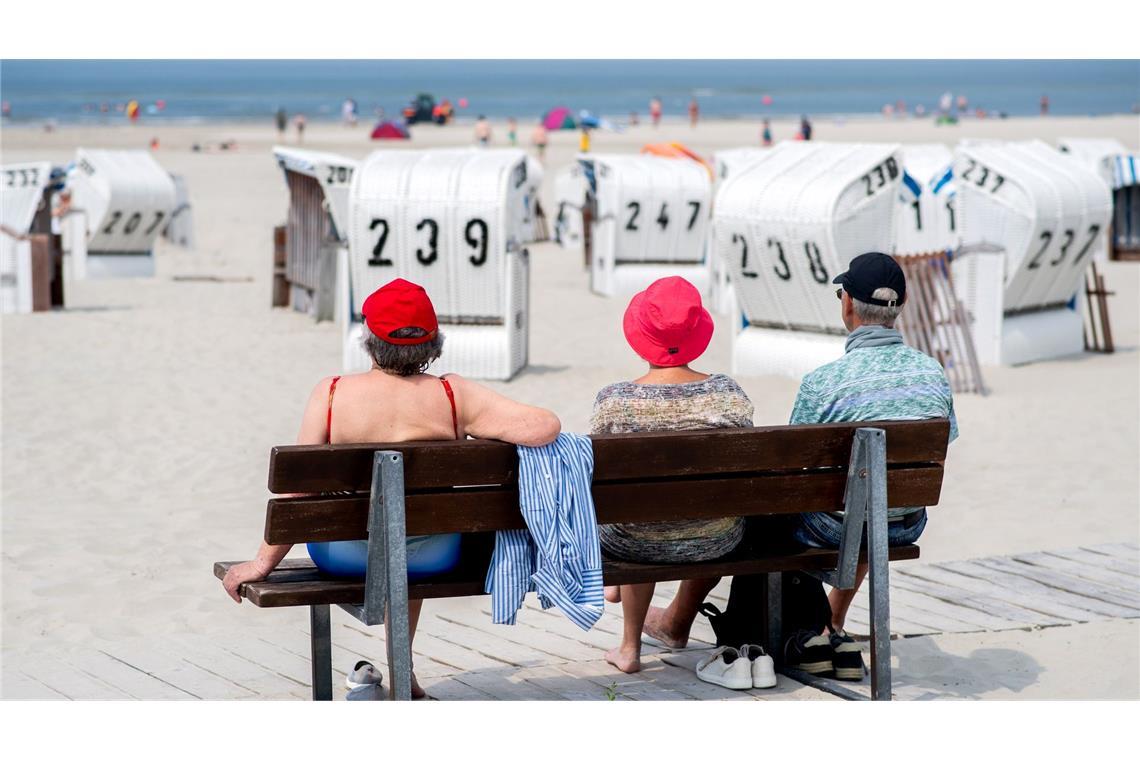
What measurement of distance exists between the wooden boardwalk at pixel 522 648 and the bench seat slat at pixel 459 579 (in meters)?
0.43

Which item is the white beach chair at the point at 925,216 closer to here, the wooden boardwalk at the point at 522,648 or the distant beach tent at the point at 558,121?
the wooden boardwalk at the point at 522,648

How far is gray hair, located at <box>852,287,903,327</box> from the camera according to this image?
13.9 feet

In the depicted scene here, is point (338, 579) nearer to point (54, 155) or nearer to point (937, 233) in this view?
point (937, 233)

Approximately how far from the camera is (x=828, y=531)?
4.24 meters

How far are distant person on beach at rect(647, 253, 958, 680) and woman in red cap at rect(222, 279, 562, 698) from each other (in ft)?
3.04

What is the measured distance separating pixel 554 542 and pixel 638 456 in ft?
1.05

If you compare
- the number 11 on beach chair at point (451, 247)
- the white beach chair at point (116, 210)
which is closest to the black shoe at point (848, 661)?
the number 11 on beach chair at point (451, 247)

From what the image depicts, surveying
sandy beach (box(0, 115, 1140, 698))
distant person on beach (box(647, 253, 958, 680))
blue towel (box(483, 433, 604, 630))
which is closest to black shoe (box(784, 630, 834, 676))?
distant person on beach (box(647, 253, 958, 680))

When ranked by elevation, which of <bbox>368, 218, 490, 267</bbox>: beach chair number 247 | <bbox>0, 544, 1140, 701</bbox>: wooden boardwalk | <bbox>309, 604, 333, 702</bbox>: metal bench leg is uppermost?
<bbox>368, 218, 490, 267</bbox>: beach chair number 247

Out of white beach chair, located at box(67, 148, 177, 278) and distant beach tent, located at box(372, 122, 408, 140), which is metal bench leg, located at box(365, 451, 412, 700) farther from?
distant beach tent, located at box(372, 122, 408, 140)

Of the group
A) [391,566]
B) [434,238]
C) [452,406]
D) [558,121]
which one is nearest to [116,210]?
[434,238]

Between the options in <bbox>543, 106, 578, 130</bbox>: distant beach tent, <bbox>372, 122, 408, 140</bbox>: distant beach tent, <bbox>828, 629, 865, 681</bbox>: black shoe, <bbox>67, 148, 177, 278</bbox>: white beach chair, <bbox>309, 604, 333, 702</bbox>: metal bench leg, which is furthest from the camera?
<bbox>543, 106, 578, 130</bbox>: distant beach tent

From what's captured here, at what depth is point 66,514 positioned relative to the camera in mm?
6965

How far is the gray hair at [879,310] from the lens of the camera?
167 inches
